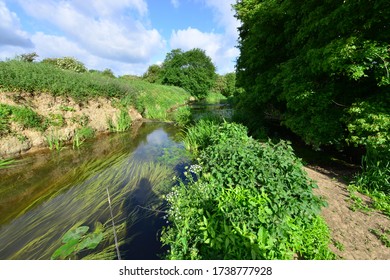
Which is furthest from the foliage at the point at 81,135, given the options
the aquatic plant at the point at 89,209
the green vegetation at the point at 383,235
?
the green vegetation at the point at 383,235

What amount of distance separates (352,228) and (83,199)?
5.61 metres

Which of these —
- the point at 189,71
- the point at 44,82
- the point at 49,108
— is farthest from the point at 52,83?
the point at 189,71

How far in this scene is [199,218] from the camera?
2748 millimetres

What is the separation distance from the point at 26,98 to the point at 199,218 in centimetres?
913

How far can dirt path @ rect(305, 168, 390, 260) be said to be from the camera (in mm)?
2641

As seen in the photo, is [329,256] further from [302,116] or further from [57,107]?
[57,107]

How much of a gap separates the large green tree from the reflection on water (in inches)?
183

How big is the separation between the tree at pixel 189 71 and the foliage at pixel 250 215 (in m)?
35.7

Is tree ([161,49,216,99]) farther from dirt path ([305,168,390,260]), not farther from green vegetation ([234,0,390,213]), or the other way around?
dirt path ([305,168,390,260])

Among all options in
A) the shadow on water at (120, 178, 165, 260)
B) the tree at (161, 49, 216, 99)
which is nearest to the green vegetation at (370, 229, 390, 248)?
the shadow on water at (120, 178, 165, 260)

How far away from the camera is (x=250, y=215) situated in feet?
8.23

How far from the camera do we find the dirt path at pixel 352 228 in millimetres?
2641

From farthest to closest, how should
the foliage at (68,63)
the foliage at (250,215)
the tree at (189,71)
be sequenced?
the tree at (189,71) → the foliage at (68,63) → the foliage at (250,215)

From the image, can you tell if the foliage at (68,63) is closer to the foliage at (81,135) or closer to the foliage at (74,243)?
the foliage at (81,135)
